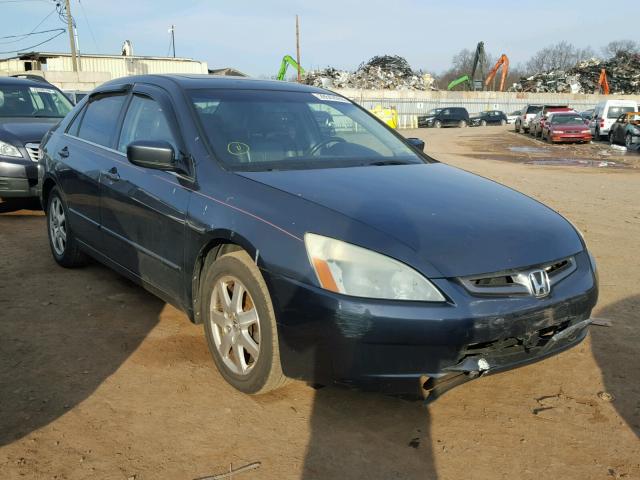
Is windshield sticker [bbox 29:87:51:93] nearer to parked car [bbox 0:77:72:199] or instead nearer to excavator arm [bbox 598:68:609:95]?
parked car [bbox 0:77:72:199]

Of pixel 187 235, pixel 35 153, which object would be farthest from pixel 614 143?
pixel 187 235

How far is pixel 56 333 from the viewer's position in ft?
12.8

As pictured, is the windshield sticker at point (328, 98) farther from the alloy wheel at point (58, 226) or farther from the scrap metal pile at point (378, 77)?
the scrap metal pile at point (378, 77)

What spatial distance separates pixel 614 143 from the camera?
2522cm

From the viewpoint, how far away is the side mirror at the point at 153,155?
3.34m

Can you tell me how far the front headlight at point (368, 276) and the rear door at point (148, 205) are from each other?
111 cm

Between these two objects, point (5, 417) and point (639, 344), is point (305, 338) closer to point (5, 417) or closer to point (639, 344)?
point (5, 417)

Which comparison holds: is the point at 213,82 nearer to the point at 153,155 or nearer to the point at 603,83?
the point at 153,155

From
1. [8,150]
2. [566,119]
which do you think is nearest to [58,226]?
[8,150]

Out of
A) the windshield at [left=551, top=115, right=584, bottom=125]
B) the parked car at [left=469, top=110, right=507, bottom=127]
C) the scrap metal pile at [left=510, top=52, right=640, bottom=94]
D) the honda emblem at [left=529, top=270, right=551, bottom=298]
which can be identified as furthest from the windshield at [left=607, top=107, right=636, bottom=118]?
the scrap metal pile at [left=510, top=52, right=640, bottom=94]

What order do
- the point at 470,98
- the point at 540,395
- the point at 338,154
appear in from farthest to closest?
the point at 470,98
the point at 338,154
the point at 540,395

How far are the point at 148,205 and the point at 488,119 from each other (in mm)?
46000

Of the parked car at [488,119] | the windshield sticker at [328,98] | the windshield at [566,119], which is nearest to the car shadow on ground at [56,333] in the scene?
the windshield sticker at [328,98]

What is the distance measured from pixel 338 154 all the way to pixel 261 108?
23.0 inches
